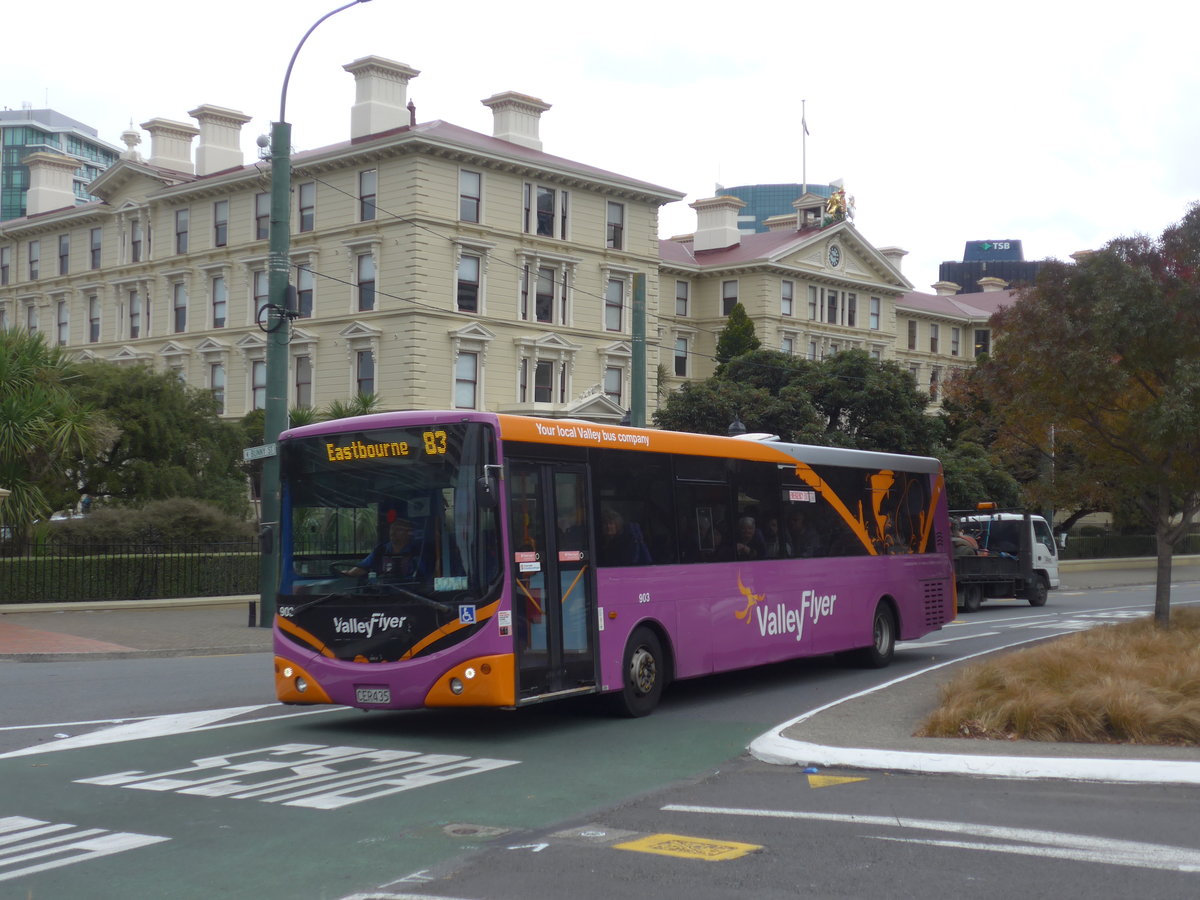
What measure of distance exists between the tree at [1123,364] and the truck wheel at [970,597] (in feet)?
40.2

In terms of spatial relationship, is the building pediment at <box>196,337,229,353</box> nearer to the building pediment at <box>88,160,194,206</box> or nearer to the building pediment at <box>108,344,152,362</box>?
the building pediment at <box>108,344,152,362</box>

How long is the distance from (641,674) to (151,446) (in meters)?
25.7

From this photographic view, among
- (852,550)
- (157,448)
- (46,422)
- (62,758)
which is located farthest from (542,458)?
(157,448)

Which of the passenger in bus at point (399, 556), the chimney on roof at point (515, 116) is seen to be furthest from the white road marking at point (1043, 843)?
the chimney on roof at point (515, 116)

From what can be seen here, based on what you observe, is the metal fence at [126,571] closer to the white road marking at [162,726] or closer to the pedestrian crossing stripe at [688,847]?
the white road marking at [162,726]

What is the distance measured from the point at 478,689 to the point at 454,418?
7.39 ft

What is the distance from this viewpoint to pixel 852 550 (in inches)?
656

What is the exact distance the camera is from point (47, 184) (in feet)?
222

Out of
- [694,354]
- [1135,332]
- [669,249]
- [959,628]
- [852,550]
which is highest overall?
[669,249]

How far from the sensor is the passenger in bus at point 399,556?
1111 cm

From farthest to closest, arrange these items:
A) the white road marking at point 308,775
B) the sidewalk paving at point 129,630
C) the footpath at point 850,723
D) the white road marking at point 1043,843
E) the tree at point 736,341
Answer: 1. the tree at point 736,341
2. the sidewalk paving at point 129,630
3. the footpath at point 850,723
4. the white road marking at point 308,775
5. the white road marking at point 1043,843

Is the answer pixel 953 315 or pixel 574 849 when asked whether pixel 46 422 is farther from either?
pixel 953 315

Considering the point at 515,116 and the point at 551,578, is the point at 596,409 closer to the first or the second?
the point at 515,116

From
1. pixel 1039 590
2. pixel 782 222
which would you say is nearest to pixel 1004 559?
pixel 1039 590
